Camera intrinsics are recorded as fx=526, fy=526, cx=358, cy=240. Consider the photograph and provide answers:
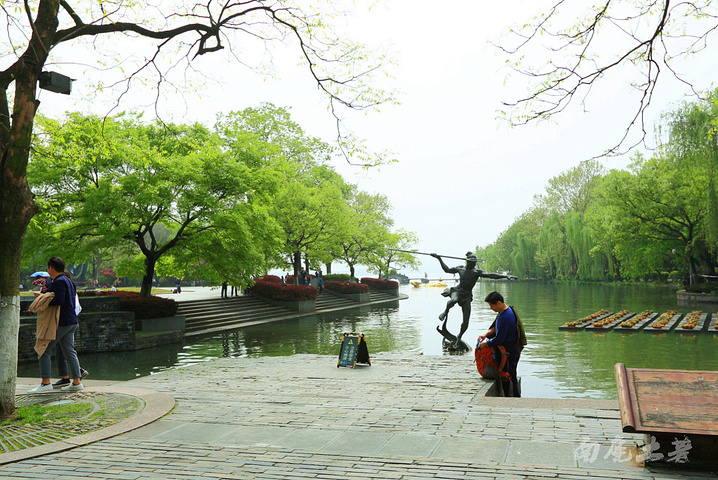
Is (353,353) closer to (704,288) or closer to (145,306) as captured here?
(145,306)

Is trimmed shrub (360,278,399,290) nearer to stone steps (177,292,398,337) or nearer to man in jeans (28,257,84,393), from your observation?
stone steps (177,292,398,337)

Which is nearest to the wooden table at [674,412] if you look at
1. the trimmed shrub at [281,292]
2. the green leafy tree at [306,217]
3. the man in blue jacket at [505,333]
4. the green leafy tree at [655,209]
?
the man in blue jacket at [505,333]

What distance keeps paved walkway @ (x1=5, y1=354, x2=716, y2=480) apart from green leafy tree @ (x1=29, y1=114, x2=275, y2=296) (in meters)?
12.4

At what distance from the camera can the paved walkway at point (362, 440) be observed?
440 cm

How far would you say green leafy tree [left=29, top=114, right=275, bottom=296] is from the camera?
18453 millimetres

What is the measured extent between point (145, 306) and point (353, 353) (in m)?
11.3

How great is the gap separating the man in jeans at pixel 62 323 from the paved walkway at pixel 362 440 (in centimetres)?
167

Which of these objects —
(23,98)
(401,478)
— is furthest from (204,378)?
(401,478)

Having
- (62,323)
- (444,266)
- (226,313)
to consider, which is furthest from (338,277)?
(62,323)

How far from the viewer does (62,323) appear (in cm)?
820

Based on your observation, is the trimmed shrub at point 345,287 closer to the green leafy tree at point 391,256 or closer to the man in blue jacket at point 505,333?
the green leafy tree at point 391,256

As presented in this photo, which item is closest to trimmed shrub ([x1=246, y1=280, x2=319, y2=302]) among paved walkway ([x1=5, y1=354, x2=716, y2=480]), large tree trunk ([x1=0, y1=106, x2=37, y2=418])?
paved walkway ([x1=5, y1=354, x2=716, y2=480])

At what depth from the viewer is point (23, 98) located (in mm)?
6777

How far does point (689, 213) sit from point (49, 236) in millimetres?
39040
